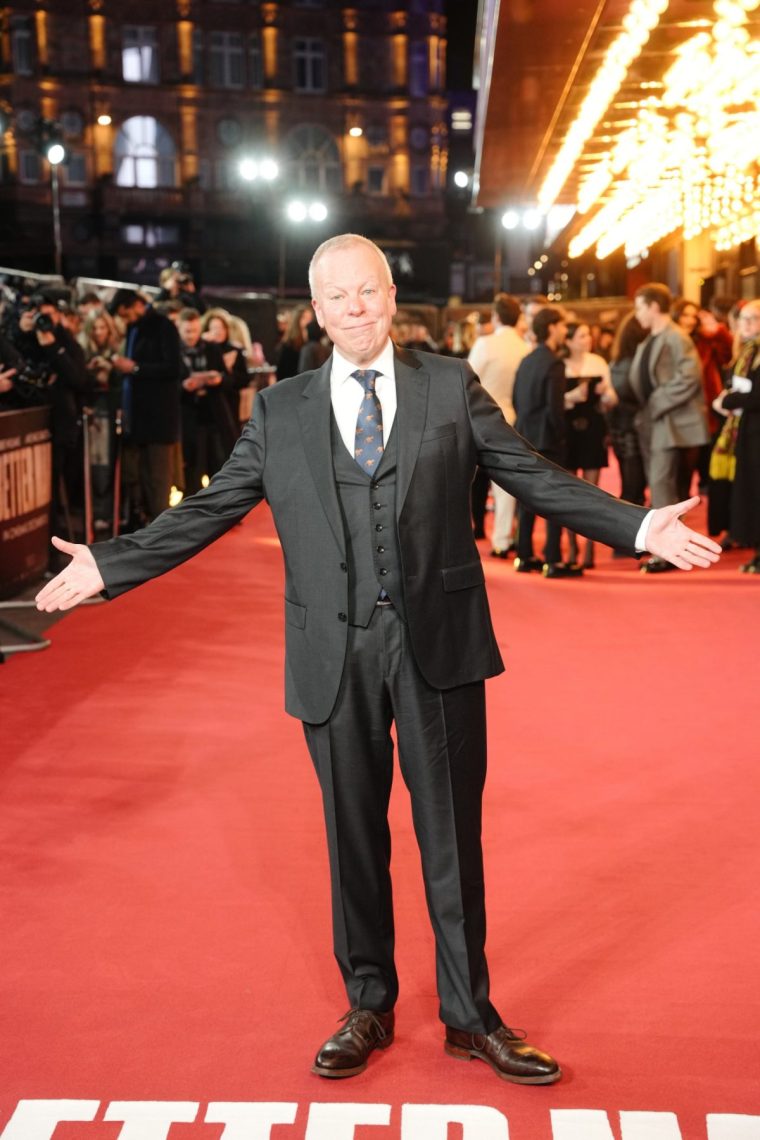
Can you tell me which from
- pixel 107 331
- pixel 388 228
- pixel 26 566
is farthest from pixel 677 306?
pixel 388 228

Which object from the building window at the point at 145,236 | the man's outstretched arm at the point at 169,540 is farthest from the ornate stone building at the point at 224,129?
the man's outstretched arm at the point at 169,540

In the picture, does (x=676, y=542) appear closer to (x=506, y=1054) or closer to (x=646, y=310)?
(x=506, y=1054)

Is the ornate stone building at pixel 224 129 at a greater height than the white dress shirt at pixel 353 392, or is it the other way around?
the ornate stone building at pixel 224 129

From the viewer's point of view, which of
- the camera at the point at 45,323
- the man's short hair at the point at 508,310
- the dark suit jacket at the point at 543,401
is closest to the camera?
the dark suit jacket at the point at 543,401

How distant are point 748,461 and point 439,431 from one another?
7.58 metres

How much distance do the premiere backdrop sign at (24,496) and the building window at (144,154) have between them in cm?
5412

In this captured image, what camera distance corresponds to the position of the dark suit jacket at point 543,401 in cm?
992

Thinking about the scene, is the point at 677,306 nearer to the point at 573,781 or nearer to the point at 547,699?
the point at 547,699

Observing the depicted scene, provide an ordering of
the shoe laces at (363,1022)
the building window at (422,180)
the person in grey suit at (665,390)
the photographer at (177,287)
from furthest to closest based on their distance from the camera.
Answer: the building window at (422,180) < the photographer at (177,287) < the person in grey suit at (665,390) < the shoe laces at (363,1022)

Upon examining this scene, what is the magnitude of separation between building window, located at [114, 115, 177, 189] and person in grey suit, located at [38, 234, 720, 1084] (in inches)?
2404

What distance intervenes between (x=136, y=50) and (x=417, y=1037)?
63405 millimetres

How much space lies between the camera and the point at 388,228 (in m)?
62.8

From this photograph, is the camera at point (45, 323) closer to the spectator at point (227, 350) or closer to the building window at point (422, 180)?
the spectator at point (227, 350)

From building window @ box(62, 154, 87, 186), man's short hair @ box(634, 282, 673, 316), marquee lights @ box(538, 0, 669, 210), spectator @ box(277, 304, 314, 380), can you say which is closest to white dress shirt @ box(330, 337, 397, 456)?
man's short hair @ box(634, 282, 673, 316)
